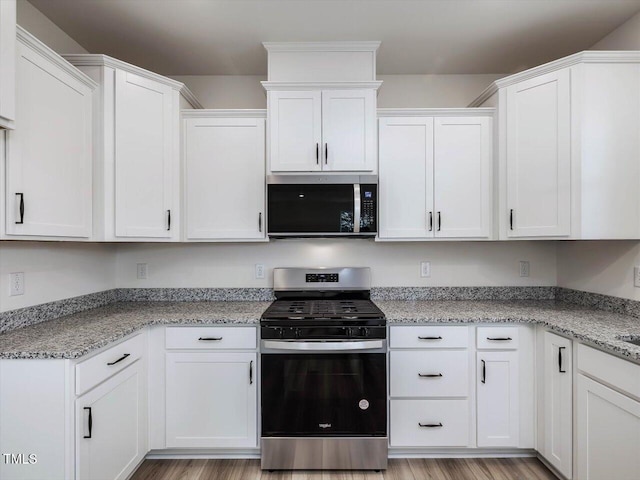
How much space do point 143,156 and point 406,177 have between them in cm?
169

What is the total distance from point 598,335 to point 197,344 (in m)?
2.10

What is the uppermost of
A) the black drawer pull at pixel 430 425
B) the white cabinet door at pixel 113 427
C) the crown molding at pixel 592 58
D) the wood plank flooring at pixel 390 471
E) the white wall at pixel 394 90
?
the white wall at pixel 394 90

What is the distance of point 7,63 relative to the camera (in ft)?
4.35

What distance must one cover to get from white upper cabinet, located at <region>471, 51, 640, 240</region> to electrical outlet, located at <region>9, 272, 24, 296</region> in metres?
2.95

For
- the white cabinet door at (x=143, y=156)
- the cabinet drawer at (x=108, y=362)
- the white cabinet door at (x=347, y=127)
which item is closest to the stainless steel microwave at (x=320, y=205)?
the white cabinet door at (x=347, y=127)

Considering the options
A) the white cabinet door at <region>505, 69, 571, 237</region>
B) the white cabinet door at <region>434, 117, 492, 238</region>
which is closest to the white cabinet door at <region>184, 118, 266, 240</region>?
the white cabinet door at <region>434, 117, 492, 238</region>

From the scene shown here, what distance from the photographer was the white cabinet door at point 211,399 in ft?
6.70

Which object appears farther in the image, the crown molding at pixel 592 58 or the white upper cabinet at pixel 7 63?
the crown molding at pixel 592 58

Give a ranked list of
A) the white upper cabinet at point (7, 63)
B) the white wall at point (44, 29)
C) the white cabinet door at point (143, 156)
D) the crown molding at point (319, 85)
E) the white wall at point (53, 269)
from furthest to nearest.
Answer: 1. the crown molding at point (319, 85)
2. the white cabinet door at point (143, 156)
3. the white wall at point (44, 29)
4. the white wall at point (53, 269)
5. the white upper cabinet at point (7, 63)

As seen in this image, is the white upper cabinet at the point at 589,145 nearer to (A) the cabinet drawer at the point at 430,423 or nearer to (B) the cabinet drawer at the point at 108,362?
(A) the cabinet drawer at the point at 430,423

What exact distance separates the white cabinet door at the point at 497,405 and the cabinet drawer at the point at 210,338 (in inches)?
54.7

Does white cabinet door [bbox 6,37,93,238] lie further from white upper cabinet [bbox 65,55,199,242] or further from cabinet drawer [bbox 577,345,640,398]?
cabinet drawer [bbox 577,345,640,398]

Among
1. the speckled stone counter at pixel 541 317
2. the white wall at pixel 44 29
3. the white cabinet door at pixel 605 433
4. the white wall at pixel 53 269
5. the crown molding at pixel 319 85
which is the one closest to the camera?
the white cabinet door at pixel 605 433

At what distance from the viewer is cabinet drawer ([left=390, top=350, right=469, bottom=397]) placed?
207cm
